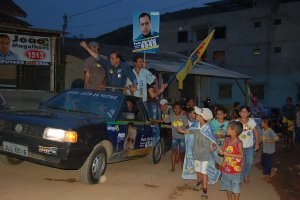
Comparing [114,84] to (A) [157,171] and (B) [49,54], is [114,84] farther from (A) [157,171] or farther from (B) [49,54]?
(B) [49,54]

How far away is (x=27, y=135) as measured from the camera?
620 centimetres

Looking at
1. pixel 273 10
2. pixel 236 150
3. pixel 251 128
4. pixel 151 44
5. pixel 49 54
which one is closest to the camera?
pixel 236 150

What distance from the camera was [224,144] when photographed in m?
5.88

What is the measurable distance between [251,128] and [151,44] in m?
4.28

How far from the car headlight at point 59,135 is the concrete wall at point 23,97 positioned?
26.7 feet

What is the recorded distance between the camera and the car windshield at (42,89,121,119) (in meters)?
7.28

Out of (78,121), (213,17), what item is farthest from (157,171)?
(213,17)

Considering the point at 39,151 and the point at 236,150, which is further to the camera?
the point at 39,151

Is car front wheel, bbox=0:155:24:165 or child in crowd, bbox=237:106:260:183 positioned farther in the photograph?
child in crowd, bbox=237:106:260:183

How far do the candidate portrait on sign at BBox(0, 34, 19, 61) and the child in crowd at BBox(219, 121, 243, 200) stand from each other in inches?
412

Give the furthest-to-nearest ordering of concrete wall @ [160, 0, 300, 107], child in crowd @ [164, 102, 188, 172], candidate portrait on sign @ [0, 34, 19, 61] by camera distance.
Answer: concrete wall @ [160, 0, 300, 107] → candidate portrait on sign @ [0, 34, 19, 61] → child in crowd @ [164, 102, 188, 172]

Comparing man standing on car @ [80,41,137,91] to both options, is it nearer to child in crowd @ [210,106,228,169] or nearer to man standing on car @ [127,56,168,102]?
man standing on car @ [127,56,168,102]

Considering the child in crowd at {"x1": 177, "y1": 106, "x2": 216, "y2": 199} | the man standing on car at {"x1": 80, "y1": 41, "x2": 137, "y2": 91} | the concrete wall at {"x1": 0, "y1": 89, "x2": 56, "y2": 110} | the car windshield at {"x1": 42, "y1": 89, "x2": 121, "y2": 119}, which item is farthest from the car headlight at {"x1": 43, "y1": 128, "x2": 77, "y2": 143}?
the concrete wall at {"x1": 0, "y1": 89, "x2": 56, "y2": 110}

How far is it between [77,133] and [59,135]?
278mm
